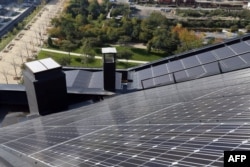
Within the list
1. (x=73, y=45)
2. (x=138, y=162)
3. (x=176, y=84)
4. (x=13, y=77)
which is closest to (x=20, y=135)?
(x=138, y=162)

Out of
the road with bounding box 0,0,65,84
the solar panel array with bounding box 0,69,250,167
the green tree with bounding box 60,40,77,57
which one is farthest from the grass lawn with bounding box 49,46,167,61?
the solar panel array with bounding box 0,69,250,167

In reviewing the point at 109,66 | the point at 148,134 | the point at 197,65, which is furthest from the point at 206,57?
the point at 148,134

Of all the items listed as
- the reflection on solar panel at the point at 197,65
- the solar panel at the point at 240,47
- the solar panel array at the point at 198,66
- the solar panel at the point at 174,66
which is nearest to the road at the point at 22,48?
the reflection on solar panel at the point at 197,65

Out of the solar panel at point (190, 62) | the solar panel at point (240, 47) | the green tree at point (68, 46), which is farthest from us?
the green tree at point (68, 46)

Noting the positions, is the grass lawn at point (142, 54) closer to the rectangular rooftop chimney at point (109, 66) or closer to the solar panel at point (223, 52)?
the solar panel at point (223, 52)

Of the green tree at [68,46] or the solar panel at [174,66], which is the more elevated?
the solar panel at [174,66]

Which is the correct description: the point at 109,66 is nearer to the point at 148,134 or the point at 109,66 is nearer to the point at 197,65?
the point at 197,65

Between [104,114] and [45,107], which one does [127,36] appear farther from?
[104,114]
